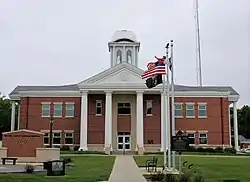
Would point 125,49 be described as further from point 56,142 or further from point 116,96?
point 56,142

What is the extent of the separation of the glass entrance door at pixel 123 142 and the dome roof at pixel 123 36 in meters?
18.1

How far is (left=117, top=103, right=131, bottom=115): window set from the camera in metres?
53.9

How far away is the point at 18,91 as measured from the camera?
55312 mm

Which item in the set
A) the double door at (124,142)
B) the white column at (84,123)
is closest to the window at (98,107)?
the white column at (84,123)

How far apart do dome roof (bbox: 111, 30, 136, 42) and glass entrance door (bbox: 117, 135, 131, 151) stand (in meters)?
18.1

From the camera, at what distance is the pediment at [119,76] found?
51531 millimetres

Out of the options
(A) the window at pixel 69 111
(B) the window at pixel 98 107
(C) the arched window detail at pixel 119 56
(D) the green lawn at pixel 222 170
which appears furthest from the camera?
(C) the arched window detail at pixel 119 56

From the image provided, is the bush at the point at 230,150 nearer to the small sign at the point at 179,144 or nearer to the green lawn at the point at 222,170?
the green lawn at the point at 222,170

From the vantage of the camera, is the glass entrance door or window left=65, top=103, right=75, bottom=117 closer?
the glass entrance door

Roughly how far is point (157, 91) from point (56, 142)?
14.9 metres

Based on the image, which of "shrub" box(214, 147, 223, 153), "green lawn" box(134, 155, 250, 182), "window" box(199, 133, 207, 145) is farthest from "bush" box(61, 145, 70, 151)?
"green lawn" box(134, 155, 250, 182)

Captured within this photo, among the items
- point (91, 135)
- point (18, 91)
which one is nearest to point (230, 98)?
point (91, 135)

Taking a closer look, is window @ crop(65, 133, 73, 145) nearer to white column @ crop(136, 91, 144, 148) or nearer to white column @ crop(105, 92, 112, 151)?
white column @ crop(105, 92, 112, 151)

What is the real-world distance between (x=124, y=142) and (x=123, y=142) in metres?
0.13
